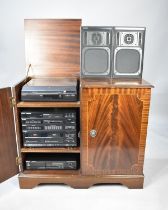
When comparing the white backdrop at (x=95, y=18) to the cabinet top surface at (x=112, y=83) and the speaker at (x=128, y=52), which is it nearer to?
the speaker at (x=128, y=52)

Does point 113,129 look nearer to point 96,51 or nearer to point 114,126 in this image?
point 114,126

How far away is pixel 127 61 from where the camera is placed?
1635 millimetres

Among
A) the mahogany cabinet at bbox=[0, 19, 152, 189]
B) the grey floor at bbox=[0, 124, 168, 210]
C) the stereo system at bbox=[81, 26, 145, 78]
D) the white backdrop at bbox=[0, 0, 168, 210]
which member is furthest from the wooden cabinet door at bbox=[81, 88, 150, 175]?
the white backdrop at bbox=[0, 0, 168, 210]

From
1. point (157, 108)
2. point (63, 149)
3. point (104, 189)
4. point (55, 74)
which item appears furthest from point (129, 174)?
point (157, 108)

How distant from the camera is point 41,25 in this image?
181 centimetres

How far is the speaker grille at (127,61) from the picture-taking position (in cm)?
162

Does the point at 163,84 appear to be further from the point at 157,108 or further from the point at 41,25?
the point at 41,25

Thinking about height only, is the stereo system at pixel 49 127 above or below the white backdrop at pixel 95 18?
below

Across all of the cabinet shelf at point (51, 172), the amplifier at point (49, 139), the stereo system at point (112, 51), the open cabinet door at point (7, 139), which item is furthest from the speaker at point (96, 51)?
the cabinet shelf at point (51, 172)

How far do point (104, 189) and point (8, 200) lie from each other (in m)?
0.61

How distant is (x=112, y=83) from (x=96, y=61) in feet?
0.76

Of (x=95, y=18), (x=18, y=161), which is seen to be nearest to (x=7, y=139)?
(x=18, y=161)

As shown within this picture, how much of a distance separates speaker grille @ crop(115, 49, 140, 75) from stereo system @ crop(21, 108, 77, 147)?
16.5 inches

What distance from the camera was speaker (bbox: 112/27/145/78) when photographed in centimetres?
158
